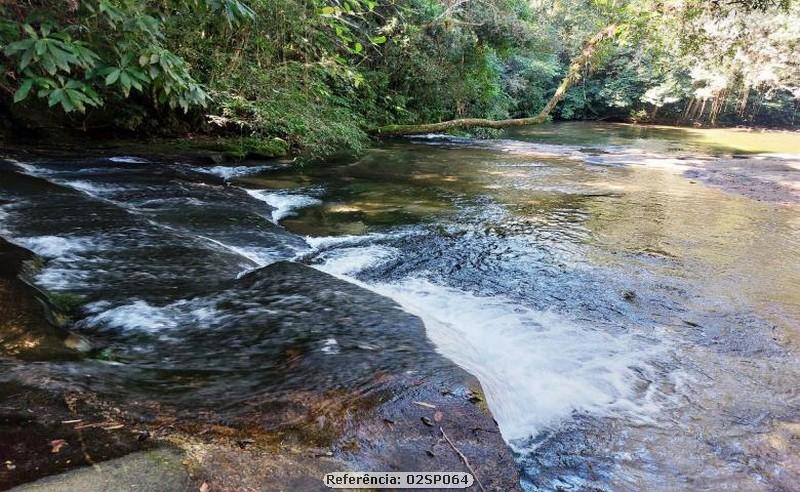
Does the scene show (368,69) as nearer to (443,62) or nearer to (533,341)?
(443,62)

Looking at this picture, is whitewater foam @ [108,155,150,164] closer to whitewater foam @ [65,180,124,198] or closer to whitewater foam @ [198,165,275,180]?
whitewater foam @ [198,165,275,180]

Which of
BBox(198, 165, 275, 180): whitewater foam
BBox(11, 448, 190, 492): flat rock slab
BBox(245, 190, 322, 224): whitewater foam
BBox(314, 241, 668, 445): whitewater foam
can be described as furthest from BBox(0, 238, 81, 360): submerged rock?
BBox(198, 165, 275, 180): whitewater foam

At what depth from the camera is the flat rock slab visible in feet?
4.89

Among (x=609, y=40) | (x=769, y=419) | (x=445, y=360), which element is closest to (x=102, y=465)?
(x=445, y=360)

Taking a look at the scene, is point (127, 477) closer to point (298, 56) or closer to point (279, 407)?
point (279, 407)

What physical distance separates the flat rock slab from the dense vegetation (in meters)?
1.76

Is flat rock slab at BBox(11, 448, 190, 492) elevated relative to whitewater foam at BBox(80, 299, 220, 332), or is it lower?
elevated

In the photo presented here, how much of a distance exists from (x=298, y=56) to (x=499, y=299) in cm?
632

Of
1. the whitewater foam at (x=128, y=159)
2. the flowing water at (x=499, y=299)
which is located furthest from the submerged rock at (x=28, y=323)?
the whitewater foam at (x=128, y=159)

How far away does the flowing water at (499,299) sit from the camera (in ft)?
8.58

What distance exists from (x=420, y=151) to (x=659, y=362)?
11.8 m

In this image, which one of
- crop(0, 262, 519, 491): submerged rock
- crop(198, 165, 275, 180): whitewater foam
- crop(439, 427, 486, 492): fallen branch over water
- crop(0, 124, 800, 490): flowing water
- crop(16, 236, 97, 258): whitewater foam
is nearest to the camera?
crop(0, 262, 519, 491): submerged rock

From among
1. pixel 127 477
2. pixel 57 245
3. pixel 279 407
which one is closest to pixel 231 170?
pixel 57 245

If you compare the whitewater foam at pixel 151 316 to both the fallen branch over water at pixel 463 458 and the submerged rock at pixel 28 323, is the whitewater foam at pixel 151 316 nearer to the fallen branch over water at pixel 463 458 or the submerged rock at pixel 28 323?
the submerged rock at pixel 28 323
